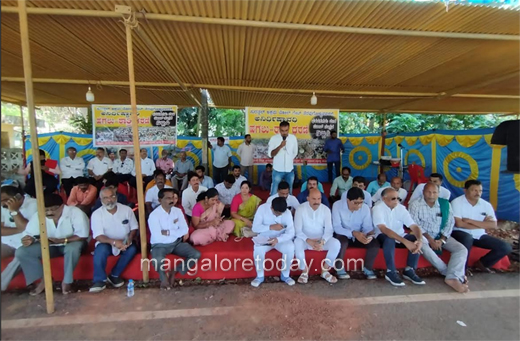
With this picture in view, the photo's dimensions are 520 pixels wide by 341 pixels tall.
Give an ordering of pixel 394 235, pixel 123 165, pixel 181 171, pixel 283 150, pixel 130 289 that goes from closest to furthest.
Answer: pixel 130 289
pixel 394 235
pixel 283 150
pixel 123 165
pixel 181 171

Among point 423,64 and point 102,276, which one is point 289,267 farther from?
point 423,64

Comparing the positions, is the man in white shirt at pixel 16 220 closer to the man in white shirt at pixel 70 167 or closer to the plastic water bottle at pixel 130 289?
the plastic water bottle at pixel 130 289

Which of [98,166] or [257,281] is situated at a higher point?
[98,166]

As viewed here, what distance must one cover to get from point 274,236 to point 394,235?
5.20 feet

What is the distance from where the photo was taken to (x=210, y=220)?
4.30 meters

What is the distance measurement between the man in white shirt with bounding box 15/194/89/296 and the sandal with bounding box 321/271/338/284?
3.09 m

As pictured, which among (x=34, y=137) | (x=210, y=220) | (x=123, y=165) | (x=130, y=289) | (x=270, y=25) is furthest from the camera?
(x=123, y=165)

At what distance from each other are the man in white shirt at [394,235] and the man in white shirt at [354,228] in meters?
0.13

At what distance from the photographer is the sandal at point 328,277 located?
12.1 feet

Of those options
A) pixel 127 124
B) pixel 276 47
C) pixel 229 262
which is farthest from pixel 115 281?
pixel 276 47

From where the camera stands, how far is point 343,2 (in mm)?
2844

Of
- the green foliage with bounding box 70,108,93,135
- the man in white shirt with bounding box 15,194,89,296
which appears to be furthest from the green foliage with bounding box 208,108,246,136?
the man in white shirt with bounding box 15,194,89,296

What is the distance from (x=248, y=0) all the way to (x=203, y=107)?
4.64 m

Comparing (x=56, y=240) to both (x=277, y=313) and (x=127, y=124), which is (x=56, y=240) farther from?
(x=277, y=313)
